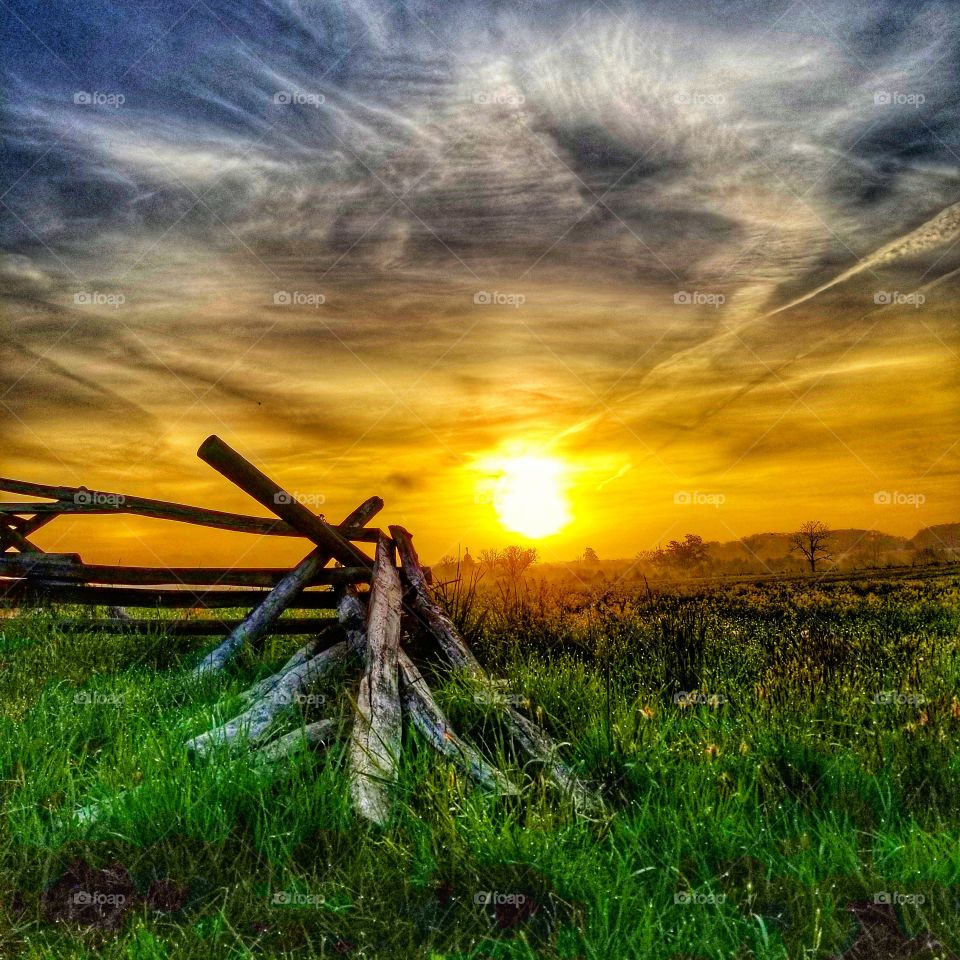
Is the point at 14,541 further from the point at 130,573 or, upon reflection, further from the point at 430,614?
the point at 430,614

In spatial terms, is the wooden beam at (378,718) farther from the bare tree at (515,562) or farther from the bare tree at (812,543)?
the bare tree at (812,543)

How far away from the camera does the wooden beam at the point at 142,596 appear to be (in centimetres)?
887

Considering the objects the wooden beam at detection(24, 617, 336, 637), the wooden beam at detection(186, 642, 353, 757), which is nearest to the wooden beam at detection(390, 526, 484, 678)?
the wooden beam at detection(186, 642, 353, 757)

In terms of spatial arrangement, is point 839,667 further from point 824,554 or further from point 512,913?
point 824,554

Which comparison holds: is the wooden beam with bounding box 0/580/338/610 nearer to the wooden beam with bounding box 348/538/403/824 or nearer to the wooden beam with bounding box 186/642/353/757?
the wooden beam with bounding box 348/538/403/824

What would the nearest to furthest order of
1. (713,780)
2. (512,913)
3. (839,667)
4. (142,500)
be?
(512,913) → (713,780) → (839,667) → (142,500)

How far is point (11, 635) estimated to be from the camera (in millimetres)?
8109

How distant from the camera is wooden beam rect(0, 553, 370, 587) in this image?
8.55 metres

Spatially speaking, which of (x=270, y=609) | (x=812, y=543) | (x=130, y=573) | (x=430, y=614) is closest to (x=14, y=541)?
(x=130, y=573)

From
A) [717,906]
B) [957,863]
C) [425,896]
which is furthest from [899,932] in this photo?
[425,896]

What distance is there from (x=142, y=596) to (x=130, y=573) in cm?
32

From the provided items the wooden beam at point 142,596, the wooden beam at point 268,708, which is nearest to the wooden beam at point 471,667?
the wooden beam at point 268,708

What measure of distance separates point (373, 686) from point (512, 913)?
2.02 m

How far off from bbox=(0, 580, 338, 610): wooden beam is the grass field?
96.8 inches
